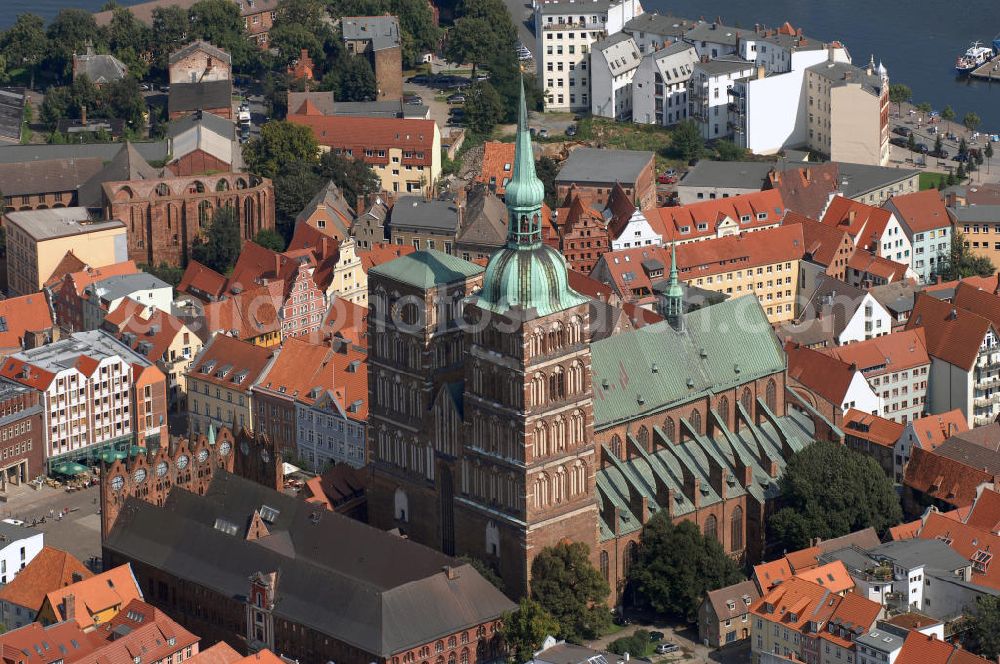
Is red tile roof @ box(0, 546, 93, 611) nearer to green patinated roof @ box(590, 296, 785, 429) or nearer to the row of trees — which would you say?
the row of trees

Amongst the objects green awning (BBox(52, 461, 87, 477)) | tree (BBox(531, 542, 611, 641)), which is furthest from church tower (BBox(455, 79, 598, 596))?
green awning (BBox(52, 461, 87, 477))

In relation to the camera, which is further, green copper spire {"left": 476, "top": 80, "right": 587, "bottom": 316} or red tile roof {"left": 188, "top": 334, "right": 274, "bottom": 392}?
red tile roof {"left": 188, "top": 334, "right": 274, "bottom": 392}

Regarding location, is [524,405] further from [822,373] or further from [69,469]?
[69,469]

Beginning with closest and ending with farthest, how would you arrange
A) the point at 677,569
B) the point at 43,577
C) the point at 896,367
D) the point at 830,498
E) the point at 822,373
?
1. the point at 677,569
2. the point at 43,577
3. the point at 830,498
4. the point at 822,373
5. the point at 896,367

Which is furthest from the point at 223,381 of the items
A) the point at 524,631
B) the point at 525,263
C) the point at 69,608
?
the point at 524,631

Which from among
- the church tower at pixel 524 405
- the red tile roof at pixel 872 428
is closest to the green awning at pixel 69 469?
the church tower at pixel 524 405

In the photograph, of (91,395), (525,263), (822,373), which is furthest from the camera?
(91,395)
